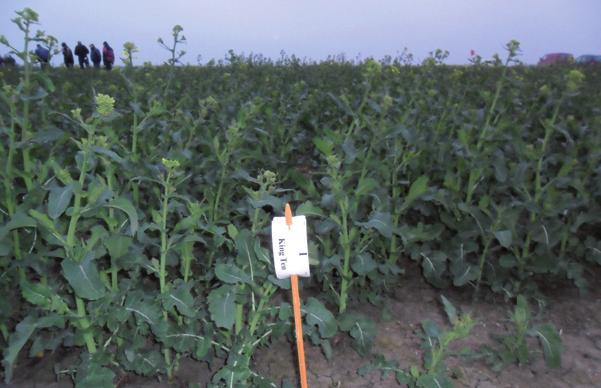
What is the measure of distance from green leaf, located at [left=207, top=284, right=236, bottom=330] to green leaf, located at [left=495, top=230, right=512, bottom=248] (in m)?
1.70

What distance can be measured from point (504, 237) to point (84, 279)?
7.81ft

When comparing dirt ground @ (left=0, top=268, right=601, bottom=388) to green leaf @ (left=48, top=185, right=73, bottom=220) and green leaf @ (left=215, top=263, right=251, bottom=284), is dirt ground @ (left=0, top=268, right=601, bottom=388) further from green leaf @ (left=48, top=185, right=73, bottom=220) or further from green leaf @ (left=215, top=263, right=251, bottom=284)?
green leaf @ (left=48, top=185, right=73, bottom=220)

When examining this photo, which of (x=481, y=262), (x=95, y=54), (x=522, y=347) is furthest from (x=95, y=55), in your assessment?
(x=522, y=347)

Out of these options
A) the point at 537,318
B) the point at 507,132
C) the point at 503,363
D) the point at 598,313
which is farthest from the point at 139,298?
the point at 507,132

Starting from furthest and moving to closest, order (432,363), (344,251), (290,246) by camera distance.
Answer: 1. (344,251)
2. (432,363)
3. (290,246)

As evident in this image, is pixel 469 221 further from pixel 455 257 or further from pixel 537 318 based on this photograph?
pixel 537 318

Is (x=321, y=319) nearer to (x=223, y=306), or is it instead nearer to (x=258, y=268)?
(x=258, y=268)

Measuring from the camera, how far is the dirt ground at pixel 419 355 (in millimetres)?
2783

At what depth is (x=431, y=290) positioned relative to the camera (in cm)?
373

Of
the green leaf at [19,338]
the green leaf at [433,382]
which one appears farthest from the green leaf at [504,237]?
the green leaf at [19,338]

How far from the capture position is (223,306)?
7.77ft

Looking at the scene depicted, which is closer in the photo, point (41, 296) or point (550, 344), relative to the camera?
point (41, 296)

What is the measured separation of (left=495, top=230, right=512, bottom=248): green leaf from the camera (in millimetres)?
3148

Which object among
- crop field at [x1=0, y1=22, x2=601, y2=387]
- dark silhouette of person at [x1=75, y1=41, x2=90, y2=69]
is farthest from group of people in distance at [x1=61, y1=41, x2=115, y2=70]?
crop field at [x1=0, y1=22, x2=601, y2=387]
